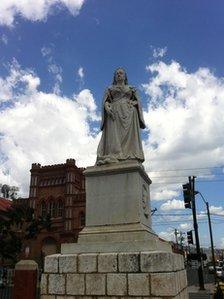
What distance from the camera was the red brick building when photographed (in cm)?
4856

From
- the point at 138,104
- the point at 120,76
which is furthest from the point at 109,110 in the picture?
the point at 120,76

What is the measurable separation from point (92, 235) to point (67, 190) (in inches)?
1731

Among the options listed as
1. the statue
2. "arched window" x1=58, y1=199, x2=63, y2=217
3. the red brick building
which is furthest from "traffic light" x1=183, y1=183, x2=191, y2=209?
"arched window" x1=58, y1=199, x2=63, y2=217

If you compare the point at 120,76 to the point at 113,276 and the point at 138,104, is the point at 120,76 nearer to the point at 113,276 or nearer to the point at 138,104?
the point at 138,104

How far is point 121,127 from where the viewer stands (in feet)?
25.8

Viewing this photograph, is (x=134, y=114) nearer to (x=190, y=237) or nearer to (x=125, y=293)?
(x=125, y=293)

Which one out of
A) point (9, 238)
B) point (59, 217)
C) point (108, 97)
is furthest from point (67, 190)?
point (108, 97)

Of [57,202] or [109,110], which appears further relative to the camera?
[57,202]

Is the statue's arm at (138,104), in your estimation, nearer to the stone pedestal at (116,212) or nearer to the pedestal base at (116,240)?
the stone pedestal at (116,212)

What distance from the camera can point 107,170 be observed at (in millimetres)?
7227

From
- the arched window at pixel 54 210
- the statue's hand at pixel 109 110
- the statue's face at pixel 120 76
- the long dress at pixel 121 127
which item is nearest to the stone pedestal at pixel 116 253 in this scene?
the long dress at pixel 121 127

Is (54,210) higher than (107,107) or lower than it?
higher

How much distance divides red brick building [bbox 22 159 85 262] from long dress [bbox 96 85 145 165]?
133ft

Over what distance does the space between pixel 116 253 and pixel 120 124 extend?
2.70 metres
